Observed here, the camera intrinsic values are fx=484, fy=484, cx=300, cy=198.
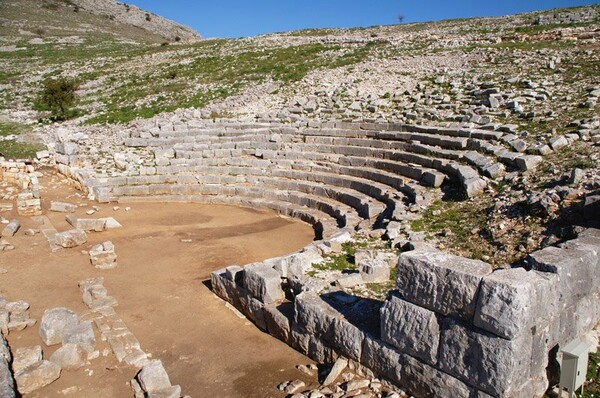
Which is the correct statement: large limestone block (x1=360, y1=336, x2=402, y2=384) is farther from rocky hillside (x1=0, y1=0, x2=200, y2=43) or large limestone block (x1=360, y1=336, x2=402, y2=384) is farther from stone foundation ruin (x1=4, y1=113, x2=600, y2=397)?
rocky hillside (x1=0, y1=0, x2=200, y2=43)

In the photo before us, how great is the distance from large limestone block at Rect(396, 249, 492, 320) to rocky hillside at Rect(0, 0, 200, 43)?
1877 inches

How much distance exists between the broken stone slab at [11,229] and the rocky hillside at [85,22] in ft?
130

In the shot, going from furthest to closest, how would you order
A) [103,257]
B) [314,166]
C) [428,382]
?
1. [314,166]
2. [103,257]
3. [428,382]

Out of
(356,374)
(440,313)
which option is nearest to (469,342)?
(440,313)

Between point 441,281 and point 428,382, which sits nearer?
point 441,281

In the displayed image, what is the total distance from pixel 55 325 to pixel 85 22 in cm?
6328

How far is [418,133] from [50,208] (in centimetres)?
1132

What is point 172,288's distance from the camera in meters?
8.98

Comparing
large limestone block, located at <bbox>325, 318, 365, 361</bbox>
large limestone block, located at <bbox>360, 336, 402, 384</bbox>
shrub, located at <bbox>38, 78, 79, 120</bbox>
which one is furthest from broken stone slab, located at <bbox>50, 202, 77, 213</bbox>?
large limestone block, located at <bbox>360, 336, 402, 384</bbox>

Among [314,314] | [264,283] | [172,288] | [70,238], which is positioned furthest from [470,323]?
[70,238]

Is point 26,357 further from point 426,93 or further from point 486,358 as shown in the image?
point 426,93

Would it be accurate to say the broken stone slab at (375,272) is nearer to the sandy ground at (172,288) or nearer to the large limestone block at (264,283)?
the large limestone block at (264,283)

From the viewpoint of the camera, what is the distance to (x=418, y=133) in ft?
48.9

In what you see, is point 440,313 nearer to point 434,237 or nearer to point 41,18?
point 434,237
